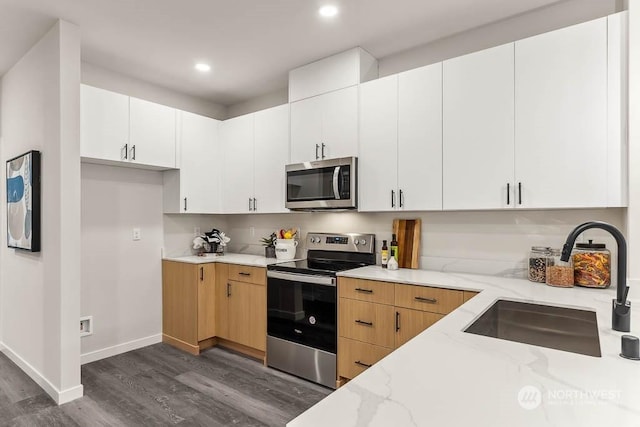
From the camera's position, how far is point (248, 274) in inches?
131

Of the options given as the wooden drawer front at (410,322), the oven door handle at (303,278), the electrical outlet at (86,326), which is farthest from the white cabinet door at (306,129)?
the electrical outlet at (86,326)

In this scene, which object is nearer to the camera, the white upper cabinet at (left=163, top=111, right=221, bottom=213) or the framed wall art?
the framed wall art

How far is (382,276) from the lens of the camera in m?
2.57

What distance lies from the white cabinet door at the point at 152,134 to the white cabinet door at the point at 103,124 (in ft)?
0.24

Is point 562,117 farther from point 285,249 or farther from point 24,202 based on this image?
point 24,202

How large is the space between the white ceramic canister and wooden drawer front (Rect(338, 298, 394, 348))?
102 cm

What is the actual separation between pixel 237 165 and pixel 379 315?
221 cm

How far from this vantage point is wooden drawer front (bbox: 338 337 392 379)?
2.55 metres

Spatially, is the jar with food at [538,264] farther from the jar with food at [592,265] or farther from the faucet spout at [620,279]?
the faucet spout at [620,279]

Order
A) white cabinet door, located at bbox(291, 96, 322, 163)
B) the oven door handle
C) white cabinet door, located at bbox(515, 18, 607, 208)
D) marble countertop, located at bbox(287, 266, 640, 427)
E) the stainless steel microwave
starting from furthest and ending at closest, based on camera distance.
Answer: white cabinet door, located at bbox(291, 96, 322, 163) < the stainless steel microwave < the oven door handle < white cabinet door, located at bbox(515, 18, 607, 208) < marble countertop, located at bbox(287, 266, 640, 427)

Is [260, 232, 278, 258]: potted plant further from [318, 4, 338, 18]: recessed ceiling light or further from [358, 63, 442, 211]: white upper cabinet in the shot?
[318, 4, 338, 18]: recessed ceiling light

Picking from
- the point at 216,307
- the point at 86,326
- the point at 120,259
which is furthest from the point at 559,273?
the point at 86,326

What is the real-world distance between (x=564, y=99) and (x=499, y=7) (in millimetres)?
805

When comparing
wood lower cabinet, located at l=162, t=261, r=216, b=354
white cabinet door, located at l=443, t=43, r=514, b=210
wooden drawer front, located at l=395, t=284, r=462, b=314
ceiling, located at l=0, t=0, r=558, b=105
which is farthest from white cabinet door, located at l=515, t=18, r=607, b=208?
wood lower cabinet, located at l=162, t=261, r=216, b=354
